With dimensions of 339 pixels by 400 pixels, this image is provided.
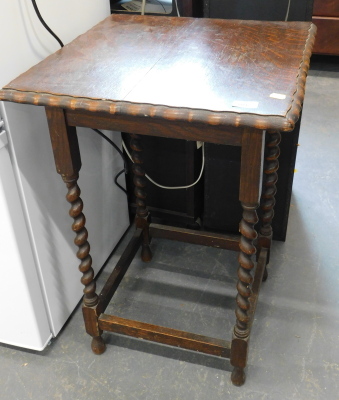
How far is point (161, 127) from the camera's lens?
94 centimetres

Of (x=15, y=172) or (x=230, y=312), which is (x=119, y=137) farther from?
(x=230, y=312)

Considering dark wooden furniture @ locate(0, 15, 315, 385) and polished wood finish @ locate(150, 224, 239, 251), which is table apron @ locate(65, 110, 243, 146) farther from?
polished wood finish @ locate(150, 224, 239, 251)

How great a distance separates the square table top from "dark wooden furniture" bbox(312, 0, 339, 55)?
69.3 inches

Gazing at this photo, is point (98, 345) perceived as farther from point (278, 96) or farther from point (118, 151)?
point (278, 96)

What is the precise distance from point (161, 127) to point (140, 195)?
59 centimetres

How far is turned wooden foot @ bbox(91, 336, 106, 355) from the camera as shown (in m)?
1.33

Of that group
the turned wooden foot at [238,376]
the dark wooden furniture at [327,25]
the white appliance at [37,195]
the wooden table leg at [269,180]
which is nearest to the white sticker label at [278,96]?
the wooden table leg at [269,180]

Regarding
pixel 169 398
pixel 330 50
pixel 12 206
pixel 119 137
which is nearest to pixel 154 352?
pixel 169 398

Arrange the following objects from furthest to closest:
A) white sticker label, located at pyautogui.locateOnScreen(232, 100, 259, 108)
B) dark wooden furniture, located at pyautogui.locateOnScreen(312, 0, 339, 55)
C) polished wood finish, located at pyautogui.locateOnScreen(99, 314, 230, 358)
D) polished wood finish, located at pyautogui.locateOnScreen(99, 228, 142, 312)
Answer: dark wooden furniture, located at pyautogui.locateOnScreen(312, 0, 339, 55)
polished wood finish, located at pyautogui.locateOnScreen(99, 228, 142, 312)
polished wood finish, located at pyautogui.locateOnScreen(99, 314, 230, 358)
white sticker label, located at pyautogui.locateOnScreen(232, 100, 259, 108)

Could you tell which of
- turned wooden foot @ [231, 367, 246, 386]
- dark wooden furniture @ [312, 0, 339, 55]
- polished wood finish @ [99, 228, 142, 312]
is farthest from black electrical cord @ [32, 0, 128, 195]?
dark wooden furniture @ [312, 0, 339, 55]

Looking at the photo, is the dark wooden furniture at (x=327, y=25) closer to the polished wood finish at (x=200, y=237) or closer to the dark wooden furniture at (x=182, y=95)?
the dark wooden furniture at (x=182, y=95)

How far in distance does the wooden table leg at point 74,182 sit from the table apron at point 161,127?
0.09 feet

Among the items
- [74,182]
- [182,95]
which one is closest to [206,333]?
[74,182]

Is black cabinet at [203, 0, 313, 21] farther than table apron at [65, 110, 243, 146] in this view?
Yes
